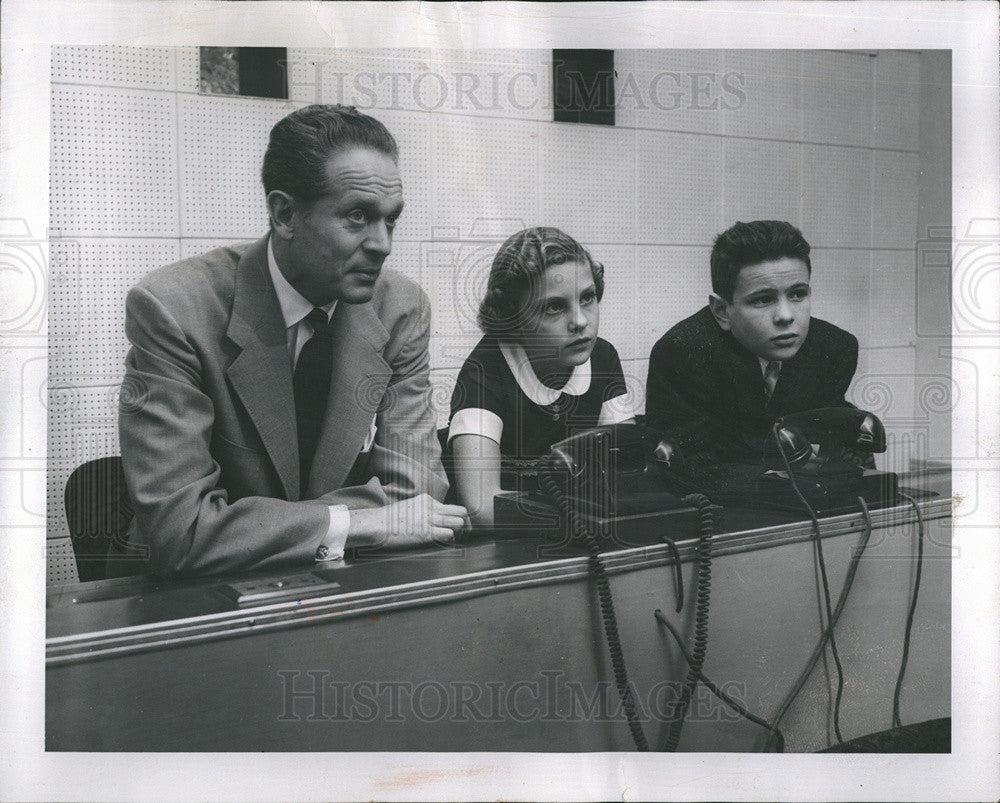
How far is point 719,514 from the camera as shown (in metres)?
1.85

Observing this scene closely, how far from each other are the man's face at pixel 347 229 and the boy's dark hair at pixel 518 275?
22cm

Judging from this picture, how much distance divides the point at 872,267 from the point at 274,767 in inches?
61.1

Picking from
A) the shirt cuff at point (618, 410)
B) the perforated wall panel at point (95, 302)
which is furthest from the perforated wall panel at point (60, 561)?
the shirt cuff at point (618, 410)

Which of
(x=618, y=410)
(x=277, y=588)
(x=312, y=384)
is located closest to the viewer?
(x=277, y=588)

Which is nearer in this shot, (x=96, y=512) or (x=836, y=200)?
(x=96, y=512)

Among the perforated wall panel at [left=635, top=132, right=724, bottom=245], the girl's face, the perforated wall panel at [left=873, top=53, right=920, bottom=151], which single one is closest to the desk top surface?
the girl's face

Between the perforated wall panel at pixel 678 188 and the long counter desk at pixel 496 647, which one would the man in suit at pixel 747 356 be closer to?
the perforated wall panel at pixel 678 188

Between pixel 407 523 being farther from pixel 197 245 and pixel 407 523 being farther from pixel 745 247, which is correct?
pixel 745 247

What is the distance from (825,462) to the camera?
1903mm

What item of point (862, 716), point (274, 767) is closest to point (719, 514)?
point (862, 716)

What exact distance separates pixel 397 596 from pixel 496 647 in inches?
9.1

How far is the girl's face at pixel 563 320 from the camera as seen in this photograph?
5.91ft

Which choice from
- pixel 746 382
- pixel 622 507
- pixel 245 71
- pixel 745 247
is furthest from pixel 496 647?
pixel 245 71

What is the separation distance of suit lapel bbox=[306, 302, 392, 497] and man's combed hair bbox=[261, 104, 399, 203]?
24cm
